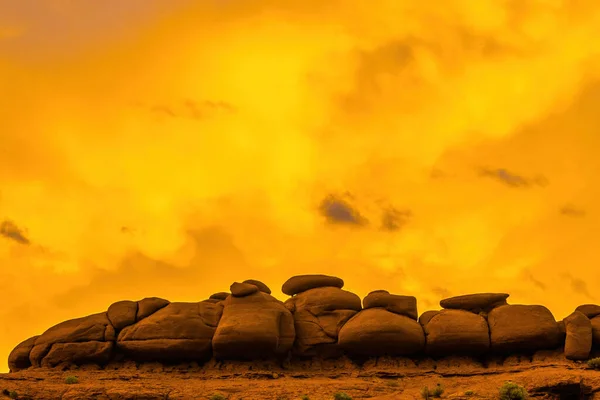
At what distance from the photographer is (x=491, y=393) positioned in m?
38.3

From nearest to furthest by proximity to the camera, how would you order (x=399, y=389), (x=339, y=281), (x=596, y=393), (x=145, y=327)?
(x=596, y=393) < (x=399, y=389) < (x=145, y=327) < (x=339, y=281)

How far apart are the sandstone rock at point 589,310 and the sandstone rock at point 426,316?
7105 millimetres

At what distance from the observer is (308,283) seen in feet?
157

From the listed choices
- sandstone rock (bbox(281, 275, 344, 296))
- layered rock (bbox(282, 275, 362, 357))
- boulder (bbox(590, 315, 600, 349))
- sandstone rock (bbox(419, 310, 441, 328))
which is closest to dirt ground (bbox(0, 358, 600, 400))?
layered rock (bbox(282, 275, 362, 357))

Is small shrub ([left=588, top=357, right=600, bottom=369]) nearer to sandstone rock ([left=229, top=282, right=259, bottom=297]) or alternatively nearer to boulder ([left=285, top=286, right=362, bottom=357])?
boulder ([left=285, top=286, right=362, bottom=357])

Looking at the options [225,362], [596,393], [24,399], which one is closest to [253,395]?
[225,362]

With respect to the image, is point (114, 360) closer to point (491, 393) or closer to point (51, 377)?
point (51, 377)

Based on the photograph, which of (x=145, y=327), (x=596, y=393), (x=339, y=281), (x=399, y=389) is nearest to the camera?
(x=596, y=393)

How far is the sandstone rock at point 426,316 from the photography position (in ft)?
147

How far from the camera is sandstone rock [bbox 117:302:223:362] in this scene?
43062mm

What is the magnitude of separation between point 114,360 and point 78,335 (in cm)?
232

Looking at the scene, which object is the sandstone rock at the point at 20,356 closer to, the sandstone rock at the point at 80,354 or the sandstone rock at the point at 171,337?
the sandstone rock at the point at 80,354

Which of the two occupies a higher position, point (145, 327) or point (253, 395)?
point (145, 327)

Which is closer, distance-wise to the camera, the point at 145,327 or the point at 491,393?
the point at 491,393
